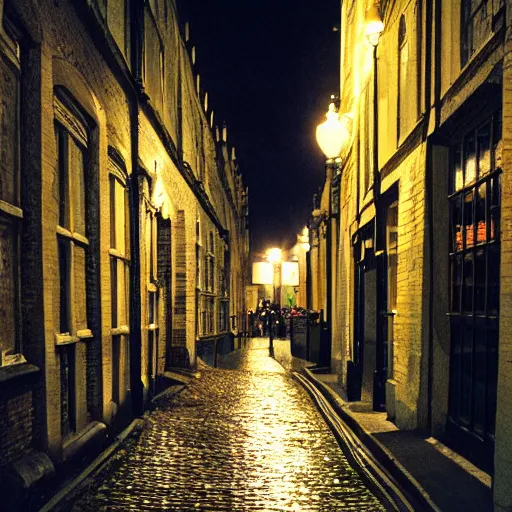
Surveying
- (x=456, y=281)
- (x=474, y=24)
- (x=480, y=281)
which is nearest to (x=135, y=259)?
(x=456, y=281)

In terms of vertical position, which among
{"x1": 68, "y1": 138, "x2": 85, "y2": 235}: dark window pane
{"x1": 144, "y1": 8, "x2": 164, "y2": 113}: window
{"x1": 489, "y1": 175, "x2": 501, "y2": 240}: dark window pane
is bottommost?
{"x1": 489, "y1": 175, "x2": 501, "y2": 240}: dark window pane

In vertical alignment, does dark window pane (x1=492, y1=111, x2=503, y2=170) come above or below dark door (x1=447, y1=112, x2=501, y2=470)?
above

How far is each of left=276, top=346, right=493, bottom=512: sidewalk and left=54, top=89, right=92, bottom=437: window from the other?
315 cm

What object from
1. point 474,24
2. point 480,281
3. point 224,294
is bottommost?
point 480,281

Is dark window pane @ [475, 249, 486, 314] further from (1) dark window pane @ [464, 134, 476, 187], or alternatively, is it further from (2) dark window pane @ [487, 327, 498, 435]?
(1) dark window pane @ [464, 134, 476, 187]

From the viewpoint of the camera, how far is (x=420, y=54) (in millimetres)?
7625

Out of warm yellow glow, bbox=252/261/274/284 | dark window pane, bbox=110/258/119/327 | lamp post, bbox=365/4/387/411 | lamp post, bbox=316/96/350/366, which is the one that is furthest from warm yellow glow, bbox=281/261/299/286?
dark window pane, bbox=110/258/119/327

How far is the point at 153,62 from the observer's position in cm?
1102

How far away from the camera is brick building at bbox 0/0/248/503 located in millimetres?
4836

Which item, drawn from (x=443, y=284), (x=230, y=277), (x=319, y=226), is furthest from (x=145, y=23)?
(x=230, y=277)

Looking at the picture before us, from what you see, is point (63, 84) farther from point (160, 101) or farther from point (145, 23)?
point (160, 101)

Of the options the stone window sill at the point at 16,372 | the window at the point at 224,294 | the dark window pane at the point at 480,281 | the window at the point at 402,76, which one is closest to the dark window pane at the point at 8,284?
the stone window sill at the point at 16,372

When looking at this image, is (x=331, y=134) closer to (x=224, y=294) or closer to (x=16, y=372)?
(x=16, y=372)

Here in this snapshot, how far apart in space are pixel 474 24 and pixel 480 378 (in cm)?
332
